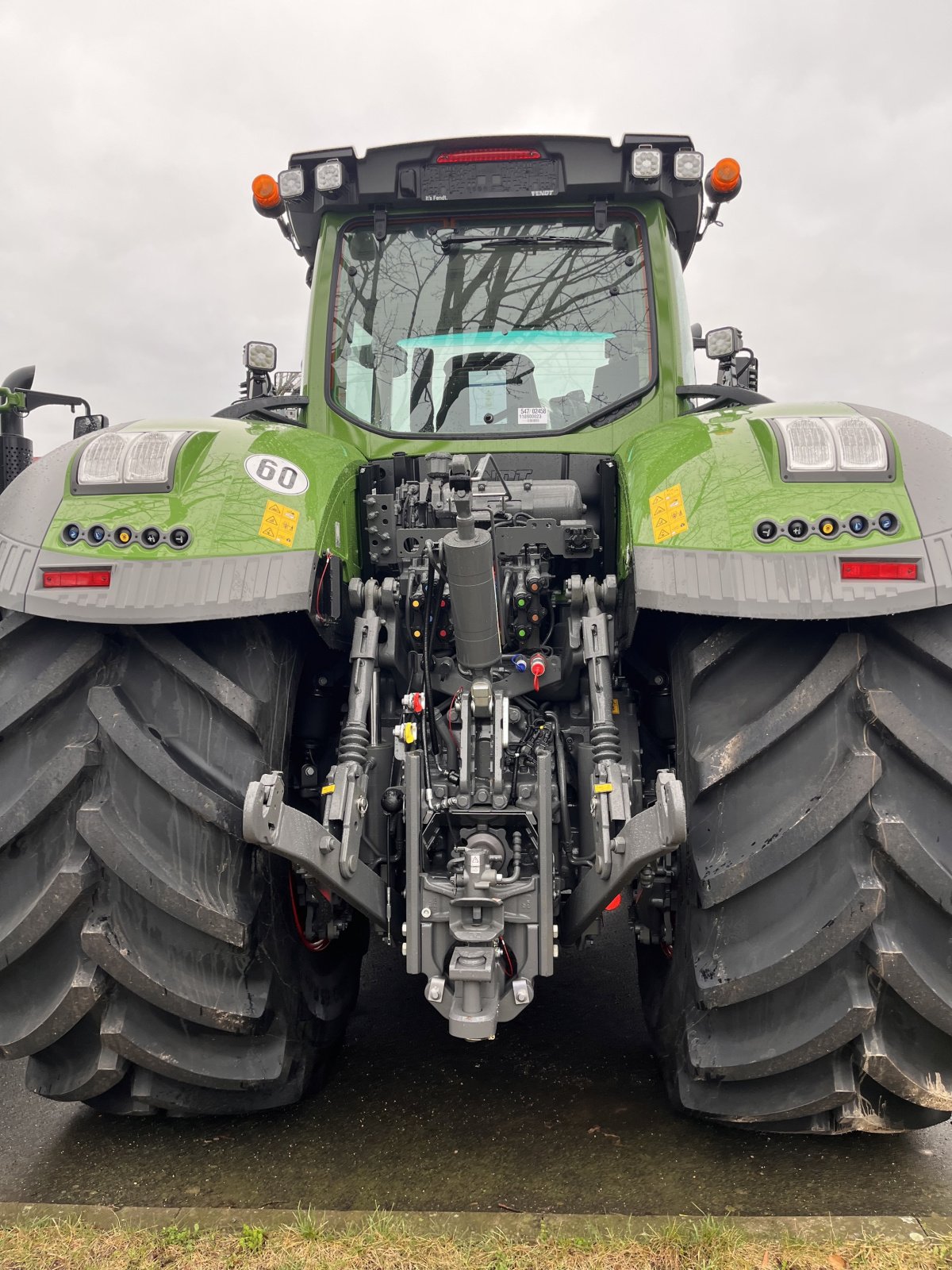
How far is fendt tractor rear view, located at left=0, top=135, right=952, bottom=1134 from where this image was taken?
2.05m

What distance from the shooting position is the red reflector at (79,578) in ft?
7.22

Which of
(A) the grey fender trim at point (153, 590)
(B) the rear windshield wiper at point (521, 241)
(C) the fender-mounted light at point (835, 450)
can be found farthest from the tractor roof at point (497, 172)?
(A) the grey fender trim at point (153, 590)

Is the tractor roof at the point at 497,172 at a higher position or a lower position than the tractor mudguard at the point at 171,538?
higher

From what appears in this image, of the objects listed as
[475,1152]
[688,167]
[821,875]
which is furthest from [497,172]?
[475,1152]

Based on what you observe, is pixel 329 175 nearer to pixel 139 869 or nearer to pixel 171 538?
pixel 171 538

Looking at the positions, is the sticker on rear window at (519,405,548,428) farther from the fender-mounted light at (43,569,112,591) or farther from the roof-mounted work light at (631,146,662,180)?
the fender-mounted light at (43,569,112,591)

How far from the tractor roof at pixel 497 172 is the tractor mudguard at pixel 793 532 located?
4.58ft

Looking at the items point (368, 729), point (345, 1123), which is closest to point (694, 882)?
A: point (368, 729)

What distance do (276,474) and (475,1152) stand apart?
5.89ft

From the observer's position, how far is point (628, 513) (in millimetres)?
2525

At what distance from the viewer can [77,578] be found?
2.21m

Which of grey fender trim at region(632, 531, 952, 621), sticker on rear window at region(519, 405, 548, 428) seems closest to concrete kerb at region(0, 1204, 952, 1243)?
grey fender trim at region(632, 531, 952, 621)

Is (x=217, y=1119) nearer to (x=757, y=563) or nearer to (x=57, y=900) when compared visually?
(x=57, y=900)

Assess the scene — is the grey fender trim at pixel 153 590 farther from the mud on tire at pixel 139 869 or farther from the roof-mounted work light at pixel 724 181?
the roof-mounted work light at pixel 724 181
